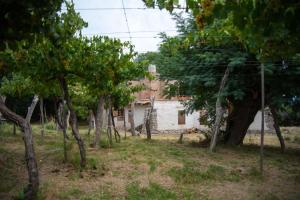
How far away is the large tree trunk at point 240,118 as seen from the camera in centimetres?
1691

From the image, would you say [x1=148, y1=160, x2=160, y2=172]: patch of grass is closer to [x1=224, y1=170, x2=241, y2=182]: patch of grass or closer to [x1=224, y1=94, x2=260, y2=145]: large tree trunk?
[x1=224, y1=170, x2=241, y2=182]: patch of grass

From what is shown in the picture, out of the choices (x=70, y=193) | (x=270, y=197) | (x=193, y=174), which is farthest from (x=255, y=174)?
(x=70, y=193)

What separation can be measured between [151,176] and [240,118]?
816 centimetres

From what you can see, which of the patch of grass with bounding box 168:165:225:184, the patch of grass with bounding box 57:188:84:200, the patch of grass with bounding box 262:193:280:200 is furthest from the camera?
the patch of grass with bounding box 168:165:225:184

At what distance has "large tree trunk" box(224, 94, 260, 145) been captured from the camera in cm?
1691

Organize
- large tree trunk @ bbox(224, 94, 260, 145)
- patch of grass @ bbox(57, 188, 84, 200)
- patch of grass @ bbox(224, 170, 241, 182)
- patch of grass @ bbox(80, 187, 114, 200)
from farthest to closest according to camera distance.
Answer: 1. large tree trunk @ bbox(224, 94, 260, 145)
2. patch of grass @ bbox(224, 170, 241, 182)
3. patch of grass @ bbox(80, 187, 114, 200)
4. patch of grass @ bbox(57, 188, 84, 200)

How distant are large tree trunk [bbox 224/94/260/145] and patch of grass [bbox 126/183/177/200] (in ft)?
28.4

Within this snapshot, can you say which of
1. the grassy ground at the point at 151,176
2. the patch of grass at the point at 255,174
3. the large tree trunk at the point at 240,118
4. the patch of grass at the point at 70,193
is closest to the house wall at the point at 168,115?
the large tree trunk at the point at 240,118

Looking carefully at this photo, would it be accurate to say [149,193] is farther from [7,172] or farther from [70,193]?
[7,172]

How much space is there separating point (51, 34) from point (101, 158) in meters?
8.80

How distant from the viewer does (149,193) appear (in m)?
8.86

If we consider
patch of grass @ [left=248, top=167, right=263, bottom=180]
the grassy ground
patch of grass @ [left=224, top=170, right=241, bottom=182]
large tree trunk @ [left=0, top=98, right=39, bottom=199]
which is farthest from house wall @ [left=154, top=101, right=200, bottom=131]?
large tree trunk @ [left=0, top=98, right=39, bottom=199]

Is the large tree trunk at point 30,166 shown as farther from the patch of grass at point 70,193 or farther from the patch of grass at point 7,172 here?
the patch of grass at point 7,172

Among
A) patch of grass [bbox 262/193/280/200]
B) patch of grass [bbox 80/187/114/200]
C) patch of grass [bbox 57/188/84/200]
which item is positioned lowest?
patch of grass [bbox 262/193/280/200]
